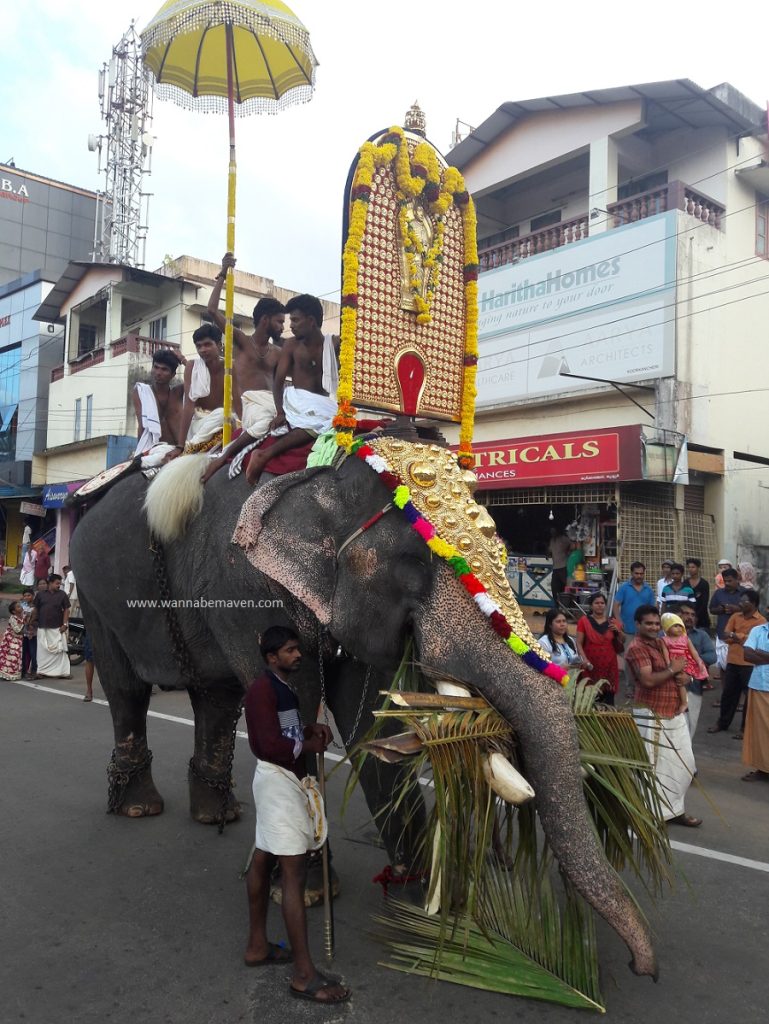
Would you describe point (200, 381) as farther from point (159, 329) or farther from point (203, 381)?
point (159, 329)

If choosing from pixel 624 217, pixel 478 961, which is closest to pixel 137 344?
→ pixel 624 217

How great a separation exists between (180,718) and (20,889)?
4083mm

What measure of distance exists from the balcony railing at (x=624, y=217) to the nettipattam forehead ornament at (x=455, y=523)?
959cm

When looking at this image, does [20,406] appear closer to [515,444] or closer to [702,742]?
[515,444]

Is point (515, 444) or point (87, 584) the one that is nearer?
point (87, 584)

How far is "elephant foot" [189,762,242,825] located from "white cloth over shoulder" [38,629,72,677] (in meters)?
6.81

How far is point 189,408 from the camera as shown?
5.01 meters

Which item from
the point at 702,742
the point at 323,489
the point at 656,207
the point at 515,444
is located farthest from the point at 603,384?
the point at 323,489

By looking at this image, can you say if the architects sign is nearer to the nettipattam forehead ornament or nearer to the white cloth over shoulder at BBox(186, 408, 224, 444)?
the white cloth over shoulder at BBox(186, 408, 224, 444)

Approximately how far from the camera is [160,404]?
5469 millimetres

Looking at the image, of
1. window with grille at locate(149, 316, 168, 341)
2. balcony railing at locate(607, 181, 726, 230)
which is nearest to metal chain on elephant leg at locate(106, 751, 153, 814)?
A: balcony railing at locate(607, 181, 726, 230)

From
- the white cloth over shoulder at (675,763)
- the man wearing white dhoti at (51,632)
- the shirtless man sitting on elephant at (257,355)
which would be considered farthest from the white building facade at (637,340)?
the shirtless man sitting on elephant at (257,355)

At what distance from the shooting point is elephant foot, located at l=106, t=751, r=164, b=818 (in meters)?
4.76

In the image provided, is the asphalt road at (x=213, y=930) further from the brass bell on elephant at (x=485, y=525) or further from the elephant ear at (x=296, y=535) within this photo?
the brass bell on elephant at (x=485, y=525)
